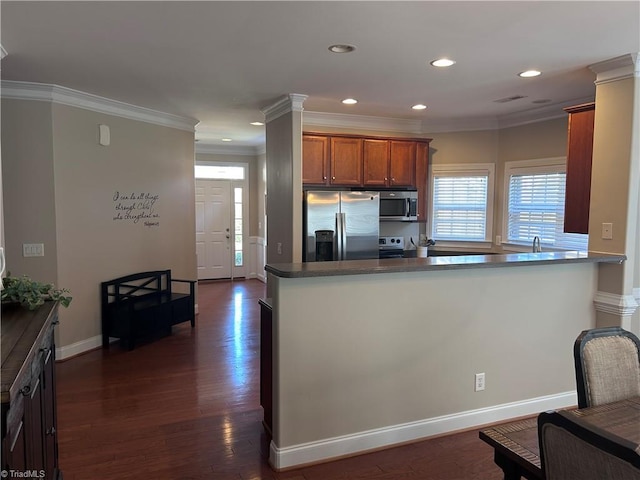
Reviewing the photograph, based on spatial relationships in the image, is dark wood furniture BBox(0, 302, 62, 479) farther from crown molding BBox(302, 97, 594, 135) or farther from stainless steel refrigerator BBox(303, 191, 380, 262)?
crown molding BBox(302, 97, 594, 135)

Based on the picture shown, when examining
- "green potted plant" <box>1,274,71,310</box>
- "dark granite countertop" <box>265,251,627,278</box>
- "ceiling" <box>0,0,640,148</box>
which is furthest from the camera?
"dark granite countertop" <box>265,251,627,278</box>

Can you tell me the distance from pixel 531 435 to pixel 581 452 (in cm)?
66

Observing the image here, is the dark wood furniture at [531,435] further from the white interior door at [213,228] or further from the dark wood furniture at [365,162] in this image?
the white interior door at [213,228]

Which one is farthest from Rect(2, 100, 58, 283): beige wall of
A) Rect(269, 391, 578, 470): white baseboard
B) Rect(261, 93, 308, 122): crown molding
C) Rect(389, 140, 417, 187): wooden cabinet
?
Rect(389, 140, 417, 187): wooden cabinet

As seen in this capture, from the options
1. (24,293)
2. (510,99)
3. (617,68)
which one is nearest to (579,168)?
(617,68)

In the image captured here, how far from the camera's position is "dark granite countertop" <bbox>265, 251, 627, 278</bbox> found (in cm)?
267

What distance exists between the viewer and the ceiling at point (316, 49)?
252 centimetres

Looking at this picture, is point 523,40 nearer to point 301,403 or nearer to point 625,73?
point 625,73

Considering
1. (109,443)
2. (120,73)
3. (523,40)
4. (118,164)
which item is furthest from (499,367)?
(118,164)

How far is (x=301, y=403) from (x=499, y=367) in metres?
1.46

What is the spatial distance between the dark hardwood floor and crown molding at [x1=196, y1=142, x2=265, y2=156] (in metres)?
4.65

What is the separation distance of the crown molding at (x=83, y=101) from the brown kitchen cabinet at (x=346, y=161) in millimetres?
1962

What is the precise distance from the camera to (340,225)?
17.0 feet

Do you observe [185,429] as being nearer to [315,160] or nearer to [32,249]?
[32,249]
